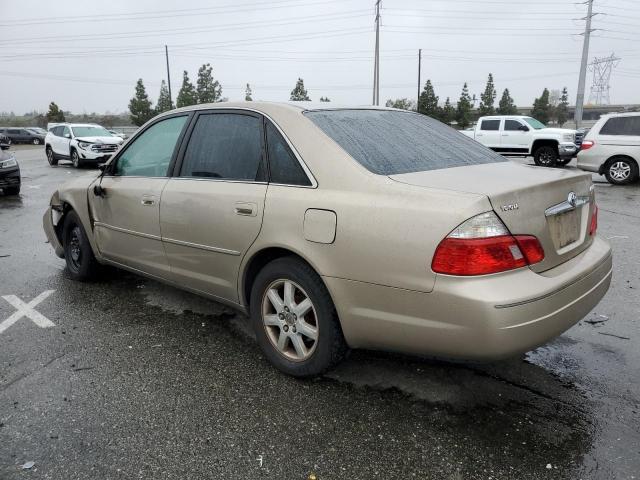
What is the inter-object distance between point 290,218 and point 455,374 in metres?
1.37

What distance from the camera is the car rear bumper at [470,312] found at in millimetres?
2330

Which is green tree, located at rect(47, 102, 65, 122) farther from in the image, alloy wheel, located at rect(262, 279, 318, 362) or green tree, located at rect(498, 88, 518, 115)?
alloy wheel, located at rect(262, 279, 318, 362)

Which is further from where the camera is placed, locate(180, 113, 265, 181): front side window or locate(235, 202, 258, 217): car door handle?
locate(180, 113, 265, 181): front side window

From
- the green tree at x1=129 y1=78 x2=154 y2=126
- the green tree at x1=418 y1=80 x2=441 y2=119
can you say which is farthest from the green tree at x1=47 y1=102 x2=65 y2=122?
the green tree at x1=418 y1=80 x2=441 y2=119

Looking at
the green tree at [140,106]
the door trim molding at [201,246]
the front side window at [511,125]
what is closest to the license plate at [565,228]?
the door trim molding at [201,246]

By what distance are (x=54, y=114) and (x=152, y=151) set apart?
2588 inches

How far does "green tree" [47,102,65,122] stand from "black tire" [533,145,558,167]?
5805cm

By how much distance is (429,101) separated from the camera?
5466 cm

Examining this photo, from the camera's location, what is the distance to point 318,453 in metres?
2.43

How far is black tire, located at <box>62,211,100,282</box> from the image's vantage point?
484cm

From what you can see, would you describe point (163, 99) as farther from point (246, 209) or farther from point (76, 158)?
point (246, 209)

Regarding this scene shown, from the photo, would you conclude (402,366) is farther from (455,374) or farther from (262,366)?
(262,366)

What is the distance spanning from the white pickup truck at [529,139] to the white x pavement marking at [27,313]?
1656cm

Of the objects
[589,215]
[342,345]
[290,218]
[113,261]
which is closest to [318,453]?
[342,345]
